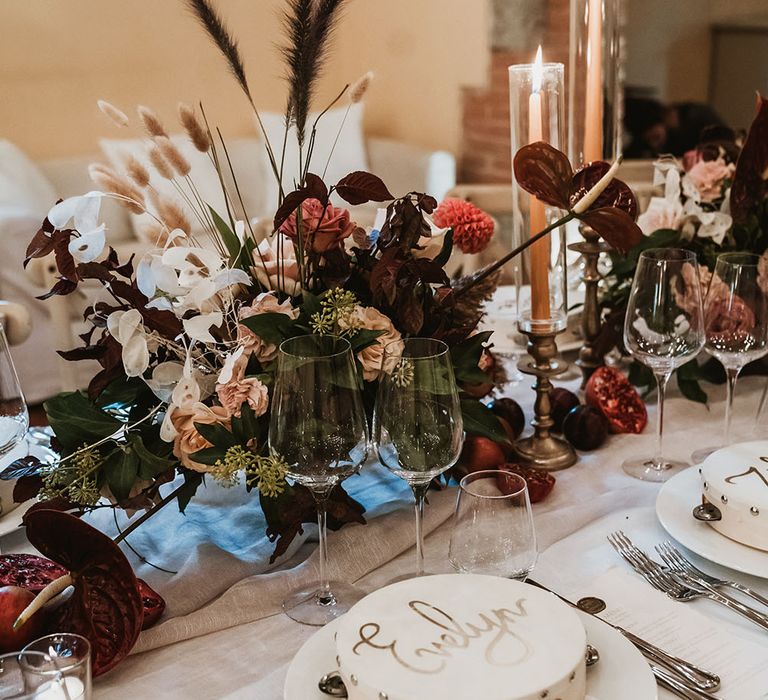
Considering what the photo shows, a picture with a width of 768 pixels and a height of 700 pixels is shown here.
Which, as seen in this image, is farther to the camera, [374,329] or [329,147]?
[329,147]

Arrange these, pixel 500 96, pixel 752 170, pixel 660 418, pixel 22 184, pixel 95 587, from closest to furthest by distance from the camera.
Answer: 1. pixel 95 587
2. pixel 660 418
3. pixel 752 170
4. pixel 22 184
5. pixel 500 96

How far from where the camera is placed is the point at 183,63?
4332 mm

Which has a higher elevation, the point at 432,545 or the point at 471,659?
the point at 471,659

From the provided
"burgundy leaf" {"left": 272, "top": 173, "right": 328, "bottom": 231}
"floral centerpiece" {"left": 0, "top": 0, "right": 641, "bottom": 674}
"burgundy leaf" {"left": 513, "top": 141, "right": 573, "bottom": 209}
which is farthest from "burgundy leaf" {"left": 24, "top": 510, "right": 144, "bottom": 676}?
"burgundy leaf" {"left": 513, "top": 141, "right": 573, "bottom": 209}

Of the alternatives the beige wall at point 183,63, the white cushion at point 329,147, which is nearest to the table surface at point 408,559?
the beige wall at point 183,63

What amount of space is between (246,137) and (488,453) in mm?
3871

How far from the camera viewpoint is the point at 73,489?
0.86m

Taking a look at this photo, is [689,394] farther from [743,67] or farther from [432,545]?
[743,67]

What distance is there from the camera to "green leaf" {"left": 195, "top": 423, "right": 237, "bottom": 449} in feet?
2.75

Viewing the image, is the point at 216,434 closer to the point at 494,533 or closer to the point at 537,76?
the point at 494,533

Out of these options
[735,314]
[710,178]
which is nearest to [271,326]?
[735,314]

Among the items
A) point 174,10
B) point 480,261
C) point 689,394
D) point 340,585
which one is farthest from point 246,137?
Result: point 340,585

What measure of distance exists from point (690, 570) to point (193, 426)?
0.49 meters

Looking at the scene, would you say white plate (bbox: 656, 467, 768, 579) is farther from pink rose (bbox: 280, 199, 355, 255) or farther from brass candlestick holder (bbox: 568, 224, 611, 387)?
pink rose (bbox: 280, 199, 355, 255)
